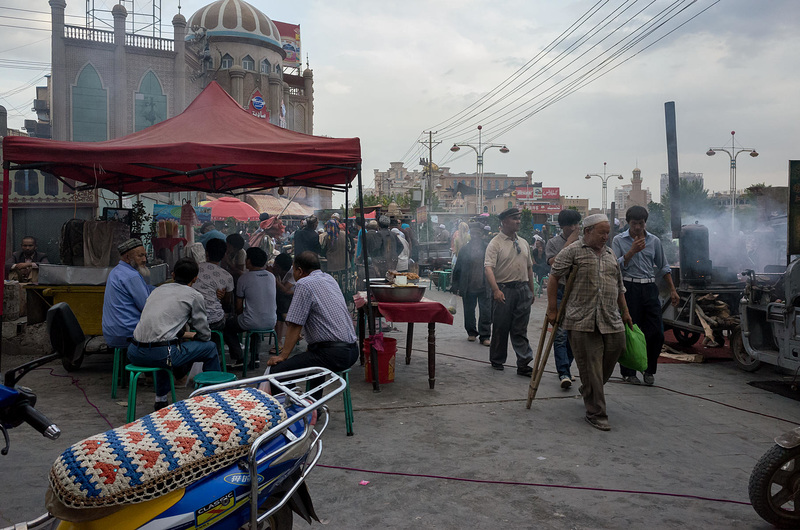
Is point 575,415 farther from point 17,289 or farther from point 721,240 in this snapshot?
point 721,240

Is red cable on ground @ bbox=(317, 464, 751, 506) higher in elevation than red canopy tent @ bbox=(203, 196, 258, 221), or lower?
lower

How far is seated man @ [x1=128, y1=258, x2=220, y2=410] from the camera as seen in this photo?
5.09m

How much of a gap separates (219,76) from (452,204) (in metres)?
68.8

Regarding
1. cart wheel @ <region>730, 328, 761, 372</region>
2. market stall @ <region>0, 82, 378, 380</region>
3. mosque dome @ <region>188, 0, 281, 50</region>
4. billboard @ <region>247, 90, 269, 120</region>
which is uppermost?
mosque dome @ <region>188, 0, 281, 50</region>

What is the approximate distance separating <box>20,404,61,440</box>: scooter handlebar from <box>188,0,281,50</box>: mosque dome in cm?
4866

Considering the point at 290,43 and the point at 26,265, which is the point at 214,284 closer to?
the point at 26,265

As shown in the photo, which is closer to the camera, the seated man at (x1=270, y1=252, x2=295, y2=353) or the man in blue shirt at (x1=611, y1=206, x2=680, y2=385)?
the man in blue shirt at (x1=611, y1=206, x2=680, y2=385)

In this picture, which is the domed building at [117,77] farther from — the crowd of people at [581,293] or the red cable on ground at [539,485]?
the red cable on ground at [539,485]

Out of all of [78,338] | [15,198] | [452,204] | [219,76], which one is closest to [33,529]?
[78,338]

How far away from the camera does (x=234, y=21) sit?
46.6 metres

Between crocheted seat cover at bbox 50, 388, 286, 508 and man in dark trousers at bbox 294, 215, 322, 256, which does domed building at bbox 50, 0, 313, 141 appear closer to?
man in dark trousers at bbox 294, 215, 322, 256

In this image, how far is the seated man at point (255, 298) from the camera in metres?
7.14

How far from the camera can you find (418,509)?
375cm

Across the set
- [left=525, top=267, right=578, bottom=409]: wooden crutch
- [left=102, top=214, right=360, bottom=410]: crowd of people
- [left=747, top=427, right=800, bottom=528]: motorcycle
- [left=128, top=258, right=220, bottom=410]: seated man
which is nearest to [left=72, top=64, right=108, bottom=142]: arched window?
[left=102, top=214, right=360, bottom=410]: crowd of people
